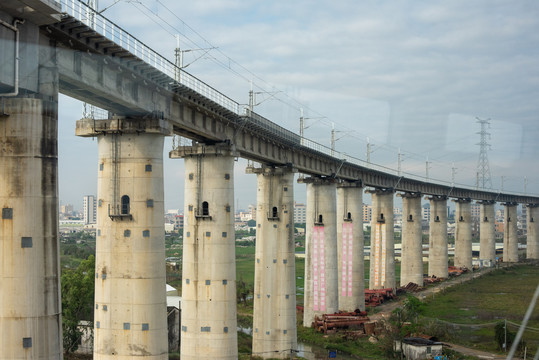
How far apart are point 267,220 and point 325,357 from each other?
629 inches

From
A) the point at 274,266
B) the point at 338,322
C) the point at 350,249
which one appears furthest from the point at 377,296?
the point at 274,266

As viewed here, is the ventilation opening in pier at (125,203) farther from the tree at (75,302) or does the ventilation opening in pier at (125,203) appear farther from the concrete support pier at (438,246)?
the concrete support pier at (438,246)

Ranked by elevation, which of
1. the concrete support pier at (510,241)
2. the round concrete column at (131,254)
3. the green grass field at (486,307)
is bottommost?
the green grass field at (486,307)

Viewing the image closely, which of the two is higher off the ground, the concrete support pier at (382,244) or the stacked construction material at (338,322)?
the concrete support pier at (382,244)

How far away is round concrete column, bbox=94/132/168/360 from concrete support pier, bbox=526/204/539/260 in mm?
164163

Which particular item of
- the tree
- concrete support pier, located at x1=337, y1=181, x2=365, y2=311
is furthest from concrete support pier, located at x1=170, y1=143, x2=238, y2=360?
concrete support pier, located at x1=337, y1=181, x2=365, y2=311

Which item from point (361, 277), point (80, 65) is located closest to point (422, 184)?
point (361, 277)

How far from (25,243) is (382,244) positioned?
90.1m

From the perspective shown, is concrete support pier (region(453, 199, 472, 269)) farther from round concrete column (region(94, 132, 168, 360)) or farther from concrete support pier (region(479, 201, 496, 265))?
round concrete column (region(94, 132, 168, 360))

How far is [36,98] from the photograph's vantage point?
27.2 metres

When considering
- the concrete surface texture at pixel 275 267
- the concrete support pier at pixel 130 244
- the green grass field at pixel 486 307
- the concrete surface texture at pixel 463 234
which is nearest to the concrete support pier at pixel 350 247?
the green grass field at pixel 486 307

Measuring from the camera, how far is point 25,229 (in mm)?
26234

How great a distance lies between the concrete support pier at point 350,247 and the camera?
9412 cm

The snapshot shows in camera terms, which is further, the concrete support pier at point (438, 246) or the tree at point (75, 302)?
the concrete support pier at point (438, 246)
